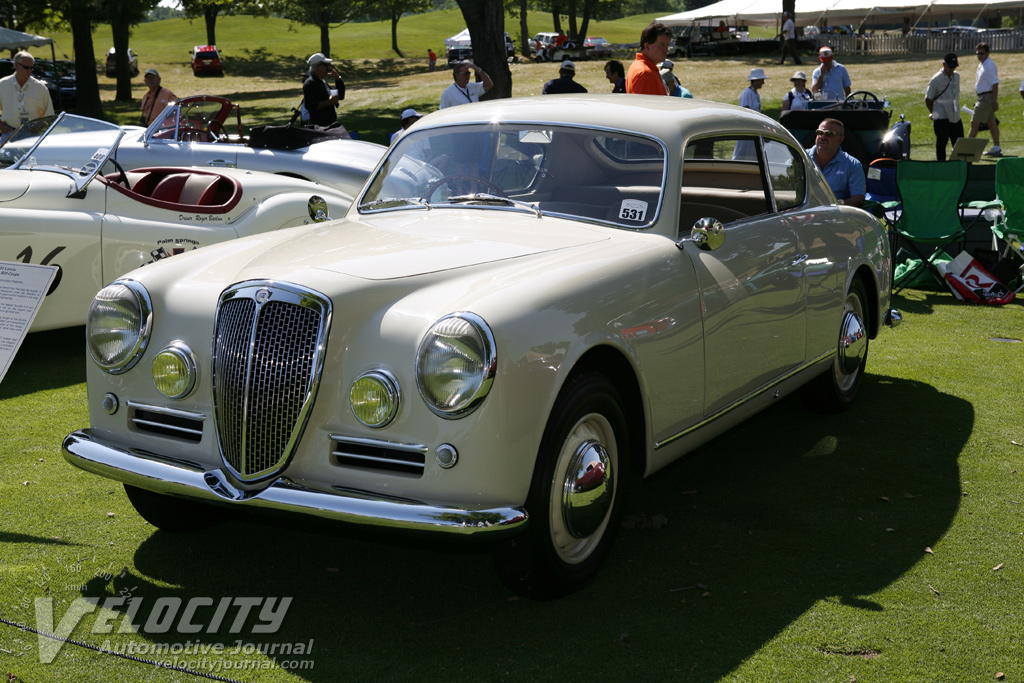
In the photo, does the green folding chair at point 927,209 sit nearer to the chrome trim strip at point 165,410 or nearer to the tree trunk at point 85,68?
the chrome trim strip at point 165,410

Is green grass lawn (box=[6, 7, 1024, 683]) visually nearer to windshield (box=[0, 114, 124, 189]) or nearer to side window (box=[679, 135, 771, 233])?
side window (box=[679, 135, 771, 233])

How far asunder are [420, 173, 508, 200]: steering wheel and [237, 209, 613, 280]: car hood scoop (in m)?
0.13

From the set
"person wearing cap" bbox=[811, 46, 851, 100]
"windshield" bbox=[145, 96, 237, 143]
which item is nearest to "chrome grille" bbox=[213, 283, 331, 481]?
"windshield" bbox=[145, 96, 237, 143]

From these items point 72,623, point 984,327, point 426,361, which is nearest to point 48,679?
point 72,623

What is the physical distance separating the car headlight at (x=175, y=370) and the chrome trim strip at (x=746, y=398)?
5.74 feet

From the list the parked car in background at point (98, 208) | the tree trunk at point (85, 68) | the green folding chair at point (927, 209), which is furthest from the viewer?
the tree trunk at point (85, 68)

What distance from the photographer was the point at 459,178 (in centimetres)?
452

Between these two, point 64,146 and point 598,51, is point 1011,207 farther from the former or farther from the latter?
point 598,51

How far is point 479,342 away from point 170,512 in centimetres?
176

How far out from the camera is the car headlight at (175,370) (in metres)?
3.34

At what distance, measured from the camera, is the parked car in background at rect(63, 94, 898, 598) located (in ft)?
9.87

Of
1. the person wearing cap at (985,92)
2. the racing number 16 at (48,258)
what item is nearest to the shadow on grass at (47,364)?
the racing number 16 at (48,258)

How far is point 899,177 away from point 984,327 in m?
2.06

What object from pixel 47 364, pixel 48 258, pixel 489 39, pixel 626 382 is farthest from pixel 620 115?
pixel 489 39
